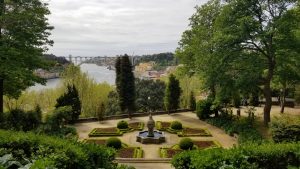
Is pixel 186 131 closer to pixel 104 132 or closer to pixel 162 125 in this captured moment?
pixel 162 125

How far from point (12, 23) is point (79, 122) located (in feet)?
42.2

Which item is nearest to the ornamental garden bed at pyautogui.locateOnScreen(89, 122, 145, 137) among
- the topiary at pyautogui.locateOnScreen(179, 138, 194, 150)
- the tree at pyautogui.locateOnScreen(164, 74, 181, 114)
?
the topiary at pyautogui.locateOnScreen(179, 138, 194, 150)

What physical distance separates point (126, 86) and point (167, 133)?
33.2ft

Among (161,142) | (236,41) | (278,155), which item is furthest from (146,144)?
(278,155)

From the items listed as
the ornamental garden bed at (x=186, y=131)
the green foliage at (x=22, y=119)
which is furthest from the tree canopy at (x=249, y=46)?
the green foliage at (x=22, y=119)

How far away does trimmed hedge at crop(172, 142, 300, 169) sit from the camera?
11750mm

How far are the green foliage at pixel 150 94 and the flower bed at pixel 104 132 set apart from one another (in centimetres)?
1745

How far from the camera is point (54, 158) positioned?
9.95 metres

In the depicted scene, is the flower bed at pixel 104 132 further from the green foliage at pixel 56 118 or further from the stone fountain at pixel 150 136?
the green foliage at pixel 56 118

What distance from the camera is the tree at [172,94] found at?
3972cm

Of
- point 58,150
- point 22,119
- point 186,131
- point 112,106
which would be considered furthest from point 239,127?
point 112,106

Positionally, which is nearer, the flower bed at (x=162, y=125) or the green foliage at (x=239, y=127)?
the green foliage at (x=239, y=127)

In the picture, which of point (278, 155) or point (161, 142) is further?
point (161, 142)

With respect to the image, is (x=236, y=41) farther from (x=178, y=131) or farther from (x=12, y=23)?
(x=12, y=23)
